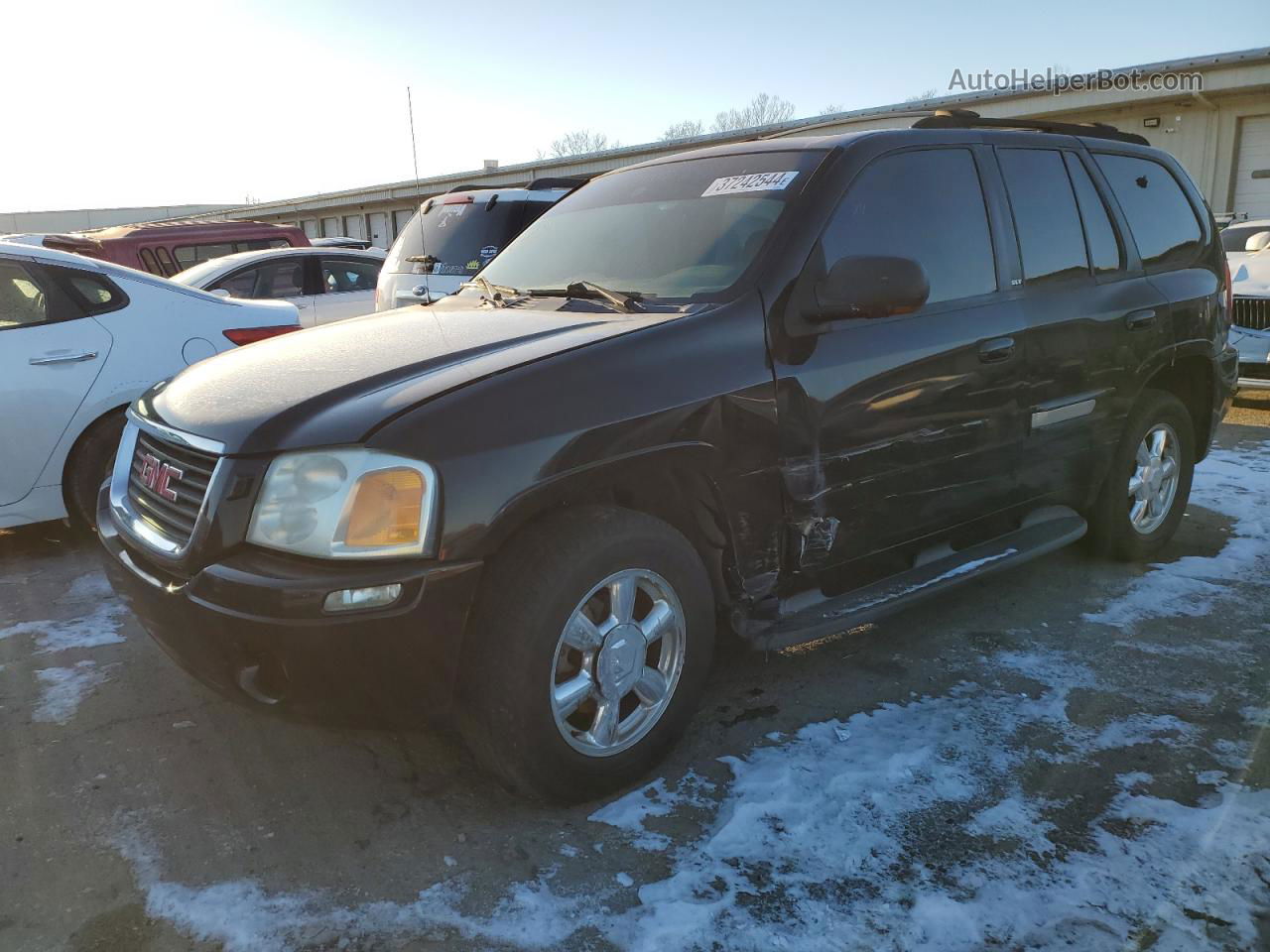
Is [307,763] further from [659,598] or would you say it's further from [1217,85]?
[1217,85]

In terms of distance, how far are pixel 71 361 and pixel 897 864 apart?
4.42 meters

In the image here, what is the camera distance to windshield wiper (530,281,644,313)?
3029 mm

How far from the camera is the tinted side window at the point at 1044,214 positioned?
3719 mm

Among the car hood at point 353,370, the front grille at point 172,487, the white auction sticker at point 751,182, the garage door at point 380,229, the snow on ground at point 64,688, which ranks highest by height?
the garage door at point 380,229

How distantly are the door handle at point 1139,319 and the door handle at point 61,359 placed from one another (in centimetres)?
487

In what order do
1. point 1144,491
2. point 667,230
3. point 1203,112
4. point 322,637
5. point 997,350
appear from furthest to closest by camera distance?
point 1203,112, point 1144,491, point 997,350, point 667,230, point 322,637

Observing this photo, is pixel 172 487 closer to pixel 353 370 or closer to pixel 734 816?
pixel 353 370

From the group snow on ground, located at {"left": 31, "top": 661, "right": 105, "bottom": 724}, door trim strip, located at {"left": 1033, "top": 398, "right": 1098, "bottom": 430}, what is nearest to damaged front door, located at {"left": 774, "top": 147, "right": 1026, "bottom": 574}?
door trim strip, located at {"left": 1033, "top": 398, "right": 1098, "bottom": 430}

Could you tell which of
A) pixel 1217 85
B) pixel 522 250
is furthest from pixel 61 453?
pixel 1217 85

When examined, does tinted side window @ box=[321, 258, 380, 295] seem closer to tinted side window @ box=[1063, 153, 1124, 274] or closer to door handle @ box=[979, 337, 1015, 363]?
tinted side window @ box=[1063, 153, 1124, 274]

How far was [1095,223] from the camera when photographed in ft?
13.4

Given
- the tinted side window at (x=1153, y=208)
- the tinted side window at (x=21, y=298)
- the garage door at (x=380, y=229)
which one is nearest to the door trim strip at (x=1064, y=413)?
the tinted side window at (x=1153, y=208)

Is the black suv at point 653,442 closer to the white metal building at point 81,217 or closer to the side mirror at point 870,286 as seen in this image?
the side mirror at point 870,286

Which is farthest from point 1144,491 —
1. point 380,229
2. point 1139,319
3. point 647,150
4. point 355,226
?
point 355,226
